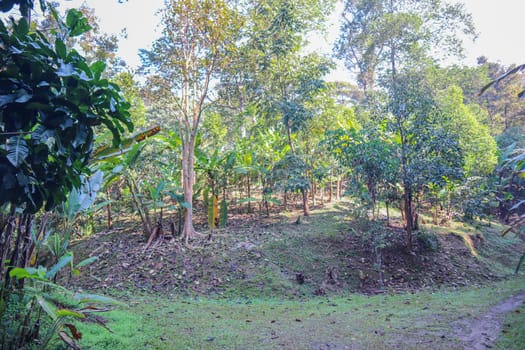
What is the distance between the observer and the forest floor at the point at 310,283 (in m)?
3.62

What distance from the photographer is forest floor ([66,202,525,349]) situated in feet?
11.9

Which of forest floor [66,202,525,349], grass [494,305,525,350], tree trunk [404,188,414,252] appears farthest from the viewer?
A: tree trunk [404,188,414,252]

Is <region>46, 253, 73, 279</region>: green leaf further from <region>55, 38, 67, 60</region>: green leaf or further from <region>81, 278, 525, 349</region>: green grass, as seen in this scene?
<region>55, 38, 67, 60</region>: green leaf

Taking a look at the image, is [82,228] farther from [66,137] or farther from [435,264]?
[435,264]

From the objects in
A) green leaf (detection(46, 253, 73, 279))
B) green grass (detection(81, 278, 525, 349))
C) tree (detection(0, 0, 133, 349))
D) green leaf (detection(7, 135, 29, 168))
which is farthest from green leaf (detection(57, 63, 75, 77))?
green grass (detection(81, 278, 525, 349))

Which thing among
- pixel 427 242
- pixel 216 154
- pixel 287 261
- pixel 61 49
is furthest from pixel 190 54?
pixel 427 242

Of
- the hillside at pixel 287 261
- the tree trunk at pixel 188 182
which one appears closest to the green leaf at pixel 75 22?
the hillside at pixel 287 261

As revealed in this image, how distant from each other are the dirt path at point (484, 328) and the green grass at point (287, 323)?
121 mm

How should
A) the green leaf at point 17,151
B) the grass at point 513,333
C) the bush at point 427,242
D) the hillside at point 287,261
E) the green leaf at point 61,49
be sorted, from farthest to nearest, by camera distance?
the bush at point 427,242
the hillside at point 287,261
the grass at point 513,333
the green leaf at point 61,49
the green leaf at point 17,151

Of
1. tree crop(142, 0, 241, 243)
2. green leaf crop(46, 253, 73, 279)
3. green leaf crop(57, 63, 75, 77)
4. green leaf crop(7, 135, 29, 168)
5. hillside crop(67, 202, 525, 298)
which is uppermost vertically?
tree crop(142, 0, 241, 243)

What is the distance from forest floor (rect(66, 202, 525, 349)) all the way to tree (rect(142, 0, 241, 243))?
147 centimetres

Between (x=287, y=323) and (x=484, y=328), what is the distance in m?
2.18

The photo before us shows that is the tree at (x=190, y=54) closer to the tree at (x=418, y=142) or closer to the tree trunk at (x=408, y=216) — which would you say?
the tree at (x=418, y=142)

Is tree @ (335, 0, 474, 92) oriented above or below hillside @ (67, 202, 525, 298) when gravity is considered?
above
